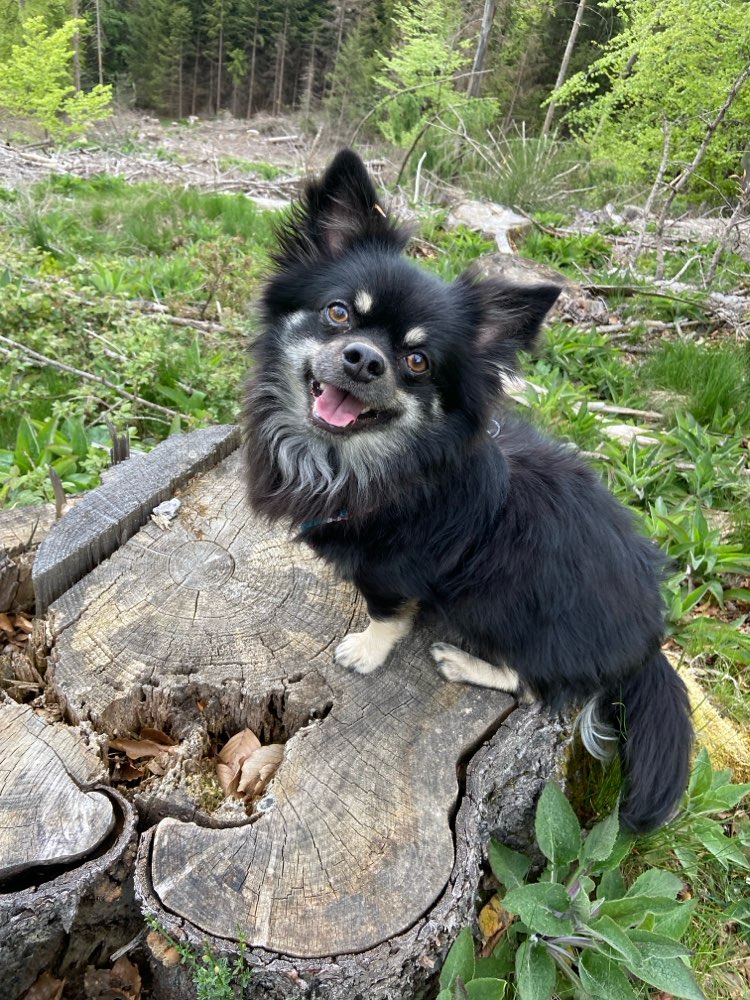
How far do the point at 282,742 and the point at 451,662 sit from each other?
0.58 m

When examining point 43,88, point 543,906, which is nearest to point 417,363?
point 543,906

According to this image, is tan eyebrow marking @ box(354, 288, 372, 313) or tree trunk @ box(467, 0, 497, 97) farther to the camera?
tree trunk @ box(467, 0, 497, 97)

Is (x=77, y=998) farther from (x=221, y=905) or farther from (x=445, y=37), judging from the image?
(x=445, y=37)

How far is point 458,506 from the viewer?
1965 mm

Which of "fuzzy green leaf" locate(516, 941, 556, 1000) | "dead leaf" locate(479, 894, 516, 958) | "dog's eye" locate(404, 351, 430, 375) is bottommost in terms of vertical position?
"dead leaf" locate(479, 894, 516, 958)

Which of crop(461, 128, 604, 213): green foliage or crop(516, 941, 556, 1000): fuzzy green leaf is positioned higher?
crop(461, 128, 604, 213): green foliage

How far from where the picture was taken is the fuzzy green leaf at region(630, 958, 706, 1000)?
4.80ft

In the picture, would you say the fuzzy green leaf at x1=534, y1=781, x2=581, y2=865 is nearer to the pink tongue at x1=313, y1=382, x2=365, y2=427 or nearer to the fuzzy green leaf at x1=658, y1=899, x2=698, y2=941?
the fuzzy green leaf at x1=658, y1=899, x2=698, y2=941

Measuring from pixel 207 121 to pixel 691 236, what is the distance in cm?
1960

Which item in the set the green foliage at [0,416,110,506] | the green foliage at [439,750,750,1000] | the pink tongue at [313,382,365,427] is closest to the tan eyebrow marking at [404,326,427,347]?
the pink tongue at [313,382,365,427]

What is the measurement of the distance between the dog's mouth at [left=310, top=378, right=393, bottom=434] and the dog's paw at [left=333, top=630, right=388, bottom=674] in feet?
2.20

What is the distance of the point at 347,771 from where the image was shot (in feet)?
5.44

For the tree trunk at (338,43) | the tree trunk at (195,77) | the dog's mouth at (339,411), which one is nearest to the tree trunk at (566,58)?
the tree trunk at (338,43)

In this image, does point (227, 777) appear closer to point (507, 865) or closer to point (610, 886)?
point (507, 865)
